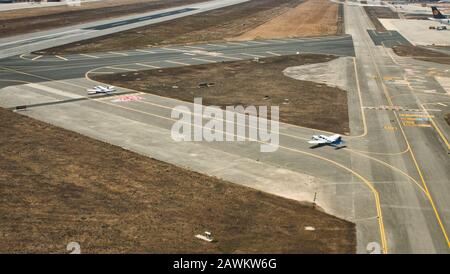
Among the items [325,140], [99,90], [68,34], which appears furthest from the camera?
[68,34]

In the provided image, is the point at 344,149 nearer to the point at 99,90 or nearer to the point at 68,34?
the point at 99,90

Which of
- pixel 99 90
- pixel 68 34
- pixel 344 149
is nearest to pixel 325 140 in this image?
pixel 344 149

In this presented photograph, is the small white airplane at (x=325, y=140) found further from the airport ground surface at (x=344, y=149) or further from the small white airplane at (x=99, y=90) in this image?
the small white airplane at (x=99, y=90)

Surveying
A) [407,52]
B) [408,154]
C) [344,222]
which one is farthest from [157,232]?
[407,52]

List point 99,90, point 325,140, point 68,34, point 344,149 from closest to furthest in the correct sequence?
point 344,149 < point 325,140 < point 99,90 < point 68,34

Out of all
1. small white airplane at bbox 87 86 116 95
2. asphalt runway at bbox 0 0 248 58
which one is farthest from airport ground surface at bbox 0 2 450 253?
asphalt runway at bbox 0 0 248 58

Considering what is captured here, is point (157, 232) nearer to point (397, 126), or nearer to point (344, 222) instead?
point (344, 222)

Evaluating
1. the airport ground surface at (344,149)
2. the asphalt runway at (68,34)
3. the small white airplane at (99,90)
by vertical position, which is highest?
the asphalt runway at (68,34)

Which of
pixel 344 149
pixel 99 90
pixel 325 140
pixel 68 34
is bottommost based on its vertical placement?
pixel 344 149

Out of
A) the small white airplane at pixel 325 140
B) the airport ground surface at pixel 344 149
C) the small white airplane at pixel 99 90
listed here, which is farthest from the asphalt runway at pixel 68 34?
the small white airplane at pixel 325 140

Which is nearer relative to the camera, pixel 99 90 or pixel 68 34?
pixel 99 90
